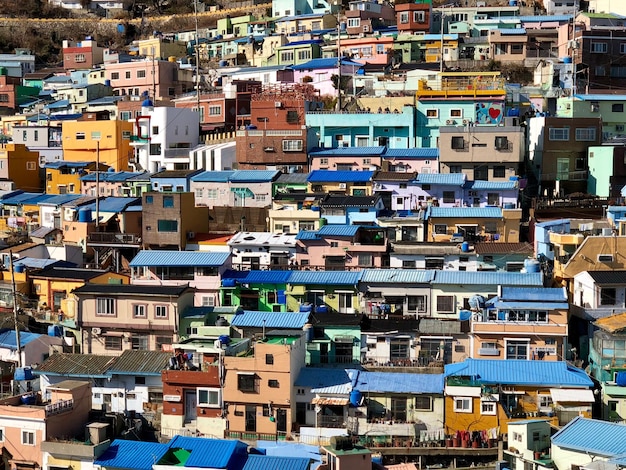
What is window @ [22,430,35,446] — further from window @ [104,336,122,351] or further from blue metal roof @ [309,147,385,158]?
blue metal roof @ [309,147,385,158]

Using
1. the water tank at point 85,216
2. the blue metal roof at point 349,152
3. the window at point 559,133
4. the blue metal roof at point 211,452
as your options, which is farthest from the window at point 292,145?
the blue metal roof at point 211,452

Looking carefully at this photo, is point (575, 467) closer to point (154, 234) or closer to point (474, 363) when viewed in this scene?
point (474, 363)

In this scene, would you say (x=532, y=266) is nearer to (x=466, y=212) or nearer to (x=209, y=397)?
(x=466, y=212)

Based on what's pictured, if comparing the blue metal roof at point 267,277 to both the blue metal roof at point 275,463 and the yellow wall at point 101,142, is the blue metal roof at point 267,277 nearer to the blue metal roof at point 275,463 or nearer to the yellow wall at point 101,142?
the blue metal roof at point 275,463

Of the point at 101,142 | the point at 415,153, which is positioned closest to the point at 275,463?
the point at 415,153

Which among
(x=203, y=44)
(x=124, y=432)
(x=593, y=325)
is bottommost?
(x=124, y=432)

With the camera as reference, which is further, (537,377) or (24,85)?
(24,85)

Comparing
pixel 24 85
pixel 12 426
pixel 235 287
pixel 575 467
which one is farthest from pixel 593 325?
pixel 24 85
